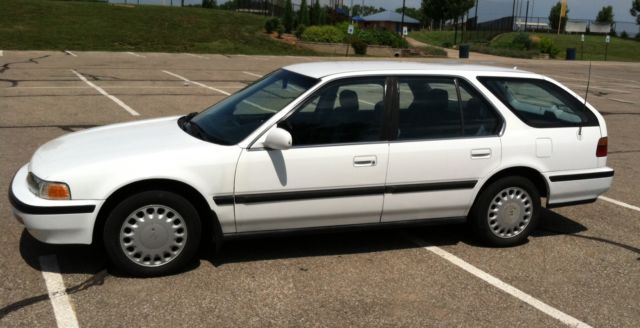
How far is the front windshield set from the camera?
460 cm

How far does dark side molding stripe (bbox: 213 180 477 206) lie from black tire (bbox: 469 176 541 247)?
8.9 inches

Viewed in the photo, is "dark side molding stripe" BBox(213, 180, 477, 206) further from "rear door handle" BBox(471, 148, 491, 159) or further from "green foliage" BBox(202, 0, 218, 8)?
"green foliage" BBox(202, 0, 218, 8)

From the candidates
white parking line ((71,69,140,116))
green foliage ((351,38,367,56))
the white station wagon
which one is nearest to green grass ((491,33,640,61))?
green foliage ((351,38,367,56))

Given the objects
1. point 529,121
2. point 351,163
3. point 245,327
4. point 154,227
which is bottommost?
point 245,327

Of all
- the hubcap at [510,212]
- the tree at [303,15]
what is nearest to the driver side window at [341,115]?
the hubcap at [510,212]

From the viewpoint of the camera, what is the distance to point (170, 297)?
408 centimetres

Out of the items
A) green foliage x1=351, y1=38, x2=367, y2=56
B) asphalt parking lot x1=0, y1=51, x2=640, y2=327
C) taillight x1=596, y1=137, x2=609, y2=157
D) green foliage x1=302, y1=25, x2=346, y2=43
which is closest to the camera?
asphalt parking lot x1=0, y1=51, x2=640, y2=327

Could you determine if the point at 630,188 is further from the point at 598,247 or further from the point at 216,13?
the point at 216,13

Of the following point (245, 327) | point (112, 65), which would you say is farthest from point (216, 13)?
point (245, 327)

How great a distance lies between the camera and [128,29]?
34312mm

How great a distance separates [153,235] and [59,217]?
61 cm

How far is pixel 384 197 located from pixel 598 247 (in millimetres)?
2027

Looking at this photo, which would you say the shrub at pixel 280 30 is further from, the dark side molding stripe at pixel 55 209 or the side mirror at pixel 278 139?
the dark side molding stripe at pixel 55 209

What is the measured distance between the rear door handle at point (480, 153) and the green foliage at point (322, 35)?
100ft
